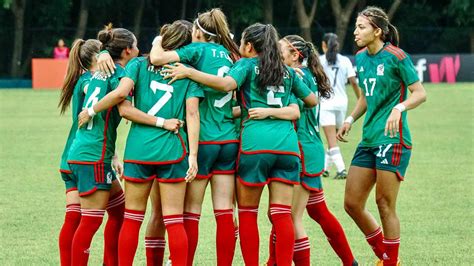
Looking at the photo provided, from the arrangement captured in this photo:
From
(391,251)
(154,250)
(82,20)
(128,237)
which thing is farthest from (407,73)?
(82,20)

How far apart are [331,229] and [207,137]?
1444mm

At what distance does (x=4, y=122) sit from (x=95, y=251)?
51.9ft

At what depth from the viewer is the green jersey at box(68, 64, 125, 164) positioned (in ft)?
24.8

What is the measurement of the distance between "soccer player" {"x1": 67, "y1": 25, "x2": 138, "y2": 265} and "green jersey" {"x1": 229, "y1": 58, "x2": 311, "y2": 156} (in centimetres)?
92

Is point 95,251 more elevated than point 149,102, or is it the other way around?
point 149,102

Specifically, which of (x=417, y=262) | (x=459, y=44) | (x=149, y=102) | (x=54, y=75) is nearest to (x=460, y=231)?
(x=417, y=262)

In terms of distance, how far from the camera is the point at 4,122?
81.0ft

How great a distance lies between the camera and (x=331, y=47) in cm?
1459

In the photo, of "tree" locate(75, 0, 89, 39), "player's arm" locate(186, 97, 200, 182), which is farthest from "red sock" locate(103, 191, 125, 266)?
"tree" locate(75, 0, 89, 39)

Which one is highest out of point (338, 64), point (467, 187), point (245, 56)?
point (245, 56)

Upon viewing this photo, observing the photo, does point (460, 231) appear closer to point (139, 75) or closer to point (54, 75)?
point (139, 75)

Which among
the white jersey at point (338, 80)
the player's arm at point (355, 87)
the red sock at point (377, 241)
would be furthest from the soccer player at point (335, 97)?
the red sock at point (377, 241)

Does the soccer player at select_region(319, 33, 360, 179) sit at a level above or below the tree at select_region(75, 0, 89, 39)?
above

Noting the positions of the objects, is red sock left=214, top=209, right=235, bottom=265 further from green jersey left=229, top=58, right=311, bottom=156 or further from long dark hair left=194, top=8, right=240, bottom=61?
long dark hair left=194, top=8, right=240, bottom=61
